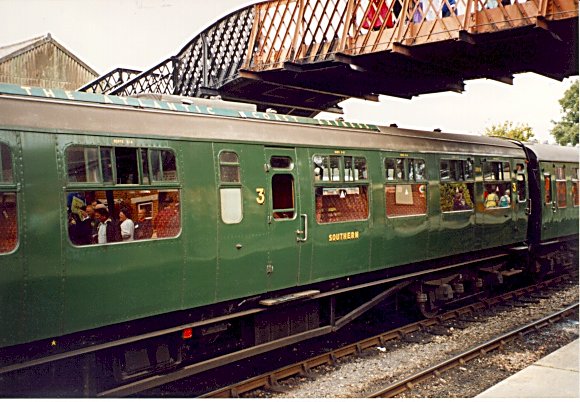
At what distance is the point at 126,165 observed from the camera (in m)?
5.41

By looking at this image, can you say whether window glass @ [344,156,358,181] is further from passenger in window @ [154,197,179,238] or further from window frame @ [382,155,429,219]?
passenger in window @ [154,197,179,238]

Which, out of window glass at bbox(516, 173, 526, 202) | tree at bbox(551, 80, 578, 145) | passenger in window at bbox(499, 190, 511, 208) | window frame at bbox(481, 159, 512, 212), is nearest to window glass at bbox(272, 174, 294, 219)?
window frame at bbox(481, 159, 512, 212)

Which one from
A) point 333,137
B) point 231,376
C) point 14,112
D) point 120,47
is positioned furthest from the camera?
point 333,137

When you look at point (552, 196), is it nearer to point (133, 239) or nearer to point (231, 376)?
point (231, 376)

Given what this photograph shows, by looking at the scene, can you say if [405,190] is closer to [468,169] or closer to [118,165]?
[468,169]

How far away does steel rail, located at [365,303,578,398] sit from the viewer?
688 centimetres

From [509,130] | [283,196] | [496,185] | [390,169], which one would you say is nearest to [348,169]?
[390,169]

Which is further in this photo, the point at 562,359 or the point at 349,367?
the point at 349,367

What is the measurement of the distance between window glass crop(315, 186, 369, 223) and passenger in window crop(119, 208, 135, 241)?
2.73 m

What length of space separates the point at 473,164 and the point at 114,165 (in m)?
7.46

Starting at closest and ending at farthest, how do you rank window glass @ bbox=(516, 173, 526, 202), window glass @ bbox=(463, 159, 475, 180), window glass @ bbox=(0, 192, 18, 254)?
window glass @ bbox=(0, 192, 18, 254) → window glass @ bbox=(463, 159, 475, 180) → window glass @ bbox=(516, 173, 526, 202)

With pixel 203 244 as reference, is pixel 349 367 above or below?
A: below

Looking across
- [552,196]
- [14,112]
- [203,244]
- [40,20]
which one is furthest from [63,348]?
[552,196]

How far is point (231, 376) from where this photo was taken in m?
7.34
